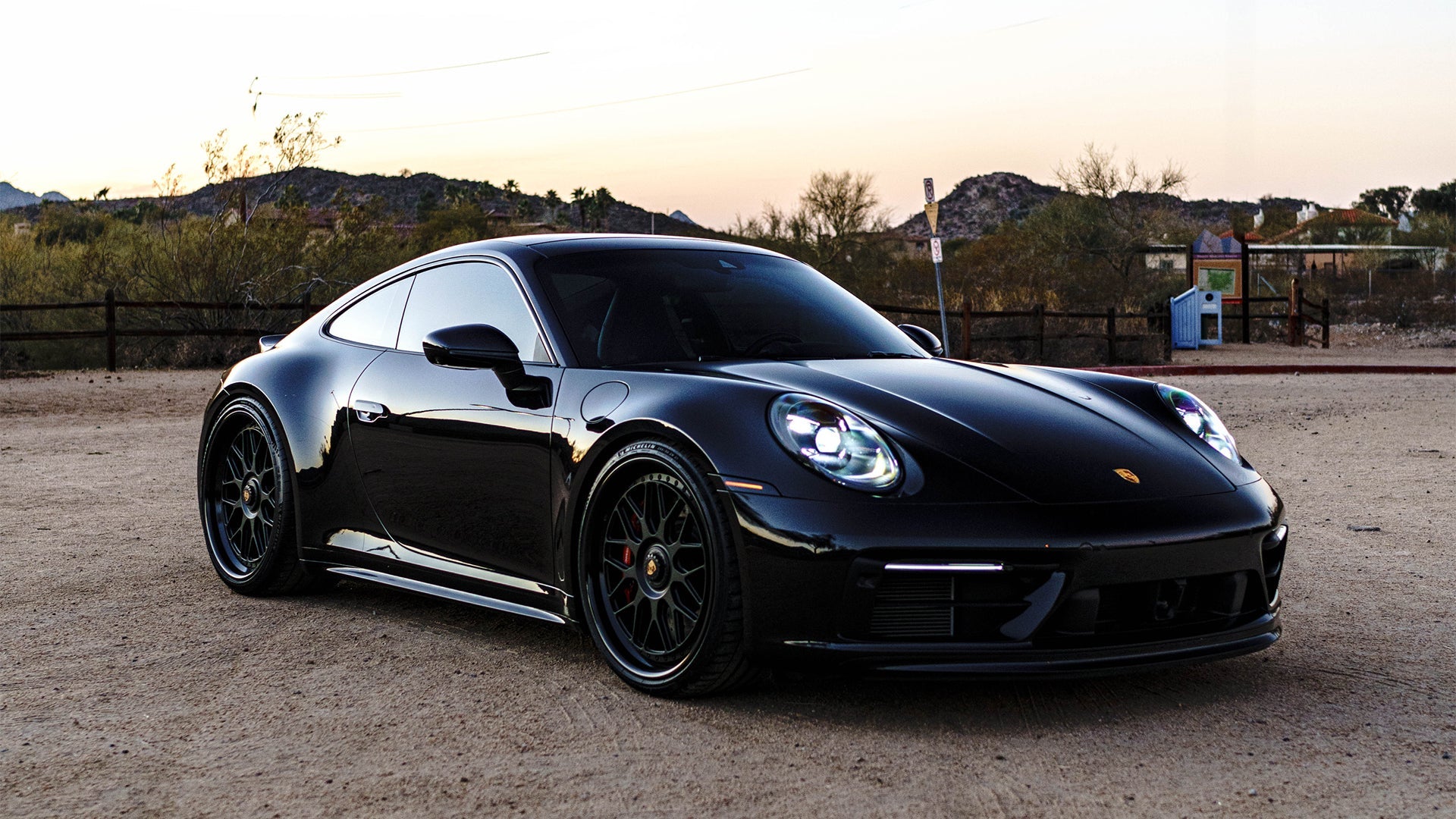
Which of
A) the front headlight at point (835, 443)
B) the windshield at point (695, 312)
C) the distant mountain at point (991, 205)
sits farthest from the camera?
the distant mountain at point (991, 205)

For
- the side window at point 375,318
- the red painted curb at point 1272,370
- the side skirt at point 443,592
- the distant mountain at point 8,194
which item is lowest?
the side skirt at point 443,592

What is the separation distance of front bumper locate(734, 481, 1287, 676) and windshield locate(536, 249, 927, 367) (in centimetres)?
101

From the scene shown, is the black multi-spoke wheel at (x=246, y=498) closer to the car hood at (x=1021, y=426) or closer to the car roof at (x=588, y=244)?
the car roof at (x=588, y=244)

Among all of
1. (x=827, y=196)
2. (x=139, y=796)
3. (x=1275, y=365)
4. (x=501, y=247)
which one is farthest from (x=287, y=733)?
(x=827, y=196)

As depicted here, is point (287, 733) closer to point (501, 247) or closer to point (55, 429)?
point (501, 247)

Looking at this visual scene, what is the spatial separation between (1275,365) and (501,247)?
21.1 meters

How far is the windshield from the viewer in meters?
4.35

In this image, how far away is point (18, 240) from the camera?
27.8 m

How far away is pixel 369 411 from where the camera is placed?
484 cm

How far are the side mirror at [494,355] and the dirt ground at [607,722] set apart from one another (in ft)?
2.72

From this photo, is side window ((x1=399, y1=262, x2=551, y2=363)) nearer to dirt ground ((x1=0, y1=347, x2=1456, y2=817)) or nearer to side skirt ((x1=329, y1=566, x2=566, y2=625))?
side skirt ((x1=329, y1=566, x2=566, y2=625))

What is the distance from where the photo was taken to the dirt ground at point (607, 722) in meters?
2.97

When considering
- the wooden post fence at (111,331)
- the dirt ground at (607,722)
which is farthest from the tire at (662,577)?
the wooden post fence at (111,331)

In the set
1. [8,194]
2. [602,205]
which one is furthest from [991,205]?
[8,194]
